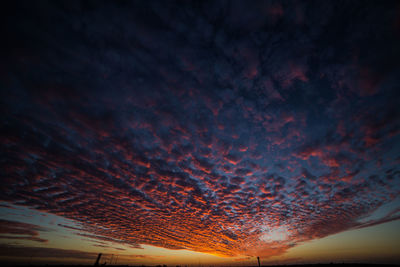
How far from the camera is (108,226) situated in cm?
3109

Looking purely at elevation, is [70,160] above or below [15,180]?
above

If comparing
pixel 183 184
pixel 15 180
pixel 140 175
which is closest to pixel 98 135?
pixel 140 175

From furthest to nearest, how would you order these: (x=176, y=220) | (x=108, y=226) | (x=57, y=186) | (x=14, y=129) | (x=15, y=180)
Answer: (x=108, y=226) < (x=176, y=220) < (x=57, y=186) < (x=15, y=180) < (x=14, y=129)

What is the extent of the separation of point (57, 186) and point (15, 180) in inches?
170

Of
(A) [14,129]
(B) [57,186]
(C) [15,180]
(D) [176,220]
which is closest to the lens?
(A) [14,129]

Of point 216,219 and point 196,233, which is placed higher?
point 216,219

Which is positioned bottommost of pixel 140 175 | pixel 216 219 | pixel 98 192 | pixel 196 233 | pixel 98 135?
pixel 196 233

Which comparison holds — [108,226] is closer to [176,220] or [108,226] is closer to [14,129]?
[176,220]

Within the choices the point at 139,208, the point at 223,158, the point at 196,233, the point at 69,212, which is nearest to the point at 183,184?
the point at 223,158

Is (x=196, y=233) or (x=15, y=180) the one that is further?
(x=196, y=233)

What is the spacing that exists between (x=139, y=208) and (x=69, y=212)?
48.7ft

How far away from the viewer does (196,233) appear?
31359mm

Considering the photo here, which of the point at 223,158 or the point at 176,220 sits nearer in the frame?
the point at 223,158

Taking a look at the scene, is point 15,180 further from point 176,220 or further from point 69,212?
point 176,220
